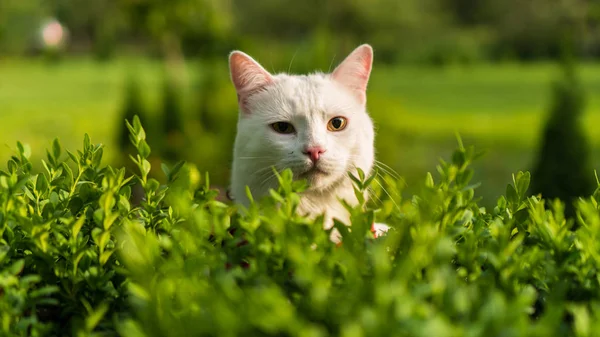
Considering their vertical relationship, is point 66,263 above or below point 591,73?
above

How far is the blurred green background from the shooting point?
9.65m

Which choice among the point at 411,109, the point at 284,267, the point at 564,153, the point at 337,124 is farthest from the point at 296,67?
the point at 411,109

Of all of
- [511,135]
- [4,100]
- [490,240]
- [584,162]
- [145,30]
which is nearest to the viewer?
[490,240]

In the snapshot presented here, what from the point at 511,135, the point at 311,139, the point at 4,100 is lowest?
the point at 4,100

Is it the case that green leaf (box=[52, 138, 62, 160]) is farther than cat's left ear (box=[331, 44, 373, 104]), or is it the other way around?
cat's left ear (box=[331, 44, 373, 104])

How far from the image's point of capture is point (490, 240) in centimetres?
153

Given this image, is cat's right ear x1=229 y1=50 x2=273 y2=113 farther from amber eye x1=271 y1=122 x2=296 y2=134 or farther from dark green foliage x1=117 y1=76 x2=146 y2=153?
dark green foliage x1=117 y1=76 x2=146 y2=153

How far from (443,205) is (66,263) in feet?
2.97

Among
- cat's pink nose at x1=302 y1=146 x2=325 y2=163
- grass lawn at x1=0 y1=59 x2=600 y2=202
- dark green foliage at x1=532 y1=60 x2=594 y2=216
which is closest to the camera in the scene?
cat's pink nose at x1=302 y1=146 x2=325 y2=163

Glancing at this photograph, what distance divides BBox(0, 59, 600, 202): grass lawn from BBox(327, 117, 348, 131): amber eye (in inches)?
214

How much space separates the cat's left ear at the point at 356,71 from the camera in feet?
8.81

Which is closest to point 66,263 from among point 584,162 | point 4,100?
point 584,162

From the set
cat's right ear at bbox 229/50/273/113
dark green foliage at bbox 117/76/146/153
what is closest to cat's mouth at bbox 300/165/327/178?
cat's right ear at bbox 229/50/273/113

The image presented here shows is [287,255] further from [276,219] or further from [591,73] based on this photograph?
[591,73]
